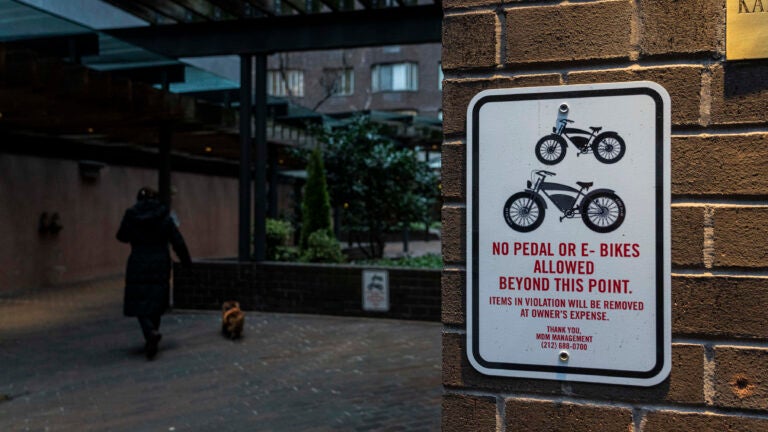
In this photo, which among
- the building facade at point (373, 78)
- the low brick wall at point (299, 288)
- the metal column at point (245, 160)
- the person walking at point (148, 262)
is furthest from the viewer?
the building facade at point (373, 78)

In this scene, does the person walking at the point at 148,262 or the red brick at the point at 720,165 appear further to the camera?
A: the person walking at the point at 148,262

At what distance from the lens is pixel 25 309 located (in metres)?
13.2

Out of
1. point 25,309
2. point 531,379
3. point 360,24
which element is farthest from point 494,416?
point 25,309

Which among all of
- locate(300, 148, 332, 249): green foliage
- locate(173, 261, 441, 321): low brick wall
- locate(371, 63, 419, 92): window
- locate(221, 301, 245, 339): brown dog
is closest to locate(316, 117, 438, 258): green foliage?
locate(300, 148, 332, 249): green foliage

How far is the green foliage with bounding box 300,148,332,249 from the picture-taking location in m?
14.5

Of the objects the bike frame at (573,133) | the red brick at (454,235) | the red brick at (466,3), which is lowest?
the red brick at (454,235)

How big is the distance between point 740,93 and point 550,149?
1.85 ft

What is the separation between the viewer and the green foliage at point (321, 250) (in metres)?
13.4

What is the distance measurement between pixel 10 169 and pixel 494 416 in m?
15.3

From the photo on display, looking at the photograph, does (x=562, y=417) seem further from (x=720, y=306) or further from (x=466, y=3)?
(x=466, y=3)

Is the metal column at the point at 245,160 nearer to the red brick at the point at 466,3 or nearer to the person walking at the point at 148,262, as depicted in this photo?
the person walking at the point at 148,262

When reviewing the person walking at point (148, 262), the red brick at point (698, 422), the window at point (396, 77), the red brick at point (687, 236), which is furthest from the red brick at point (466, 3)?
the window at point (396, 77)

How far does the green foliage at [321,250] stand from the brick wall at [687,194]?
10.9m

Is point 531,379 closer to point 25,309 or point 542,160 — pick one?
point 542,160
